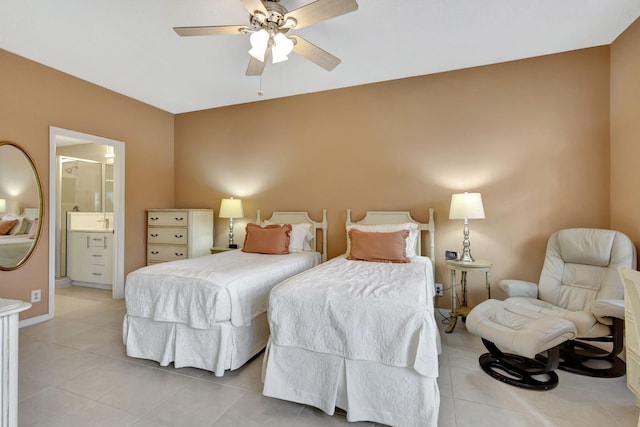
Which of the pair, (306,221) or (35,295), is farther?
(306,221)

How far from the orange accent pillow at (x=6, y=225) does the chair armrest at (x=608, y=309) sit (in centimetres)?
520

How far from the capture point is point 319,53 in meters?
2.37

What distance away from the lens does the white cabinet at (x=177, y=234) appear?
4164 millimetres

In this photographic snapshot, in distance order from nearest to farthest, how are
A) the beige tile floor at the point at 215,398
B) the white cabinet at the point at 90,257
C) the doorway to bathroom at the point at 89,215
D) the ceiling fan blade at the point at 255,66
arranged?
the beige tile floor at the point at 215,398
the ceiling fan blade at the point at 255,66
the doorway to bathroom at the point at 89,215
the white cabinet at the point at 90,257

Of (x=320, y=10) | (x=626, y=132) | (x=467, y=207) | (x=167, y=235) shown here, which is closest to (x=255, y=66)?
(x=320, y=10)

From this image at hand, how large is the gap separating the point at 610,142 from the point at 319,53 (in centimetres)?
A: 294

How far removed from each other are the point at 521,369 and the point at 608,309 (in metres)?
0.70

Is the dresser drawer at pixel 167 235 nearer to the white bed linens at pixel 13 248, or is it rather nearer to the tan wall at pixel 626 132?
the white bed linens at pixel 13 248

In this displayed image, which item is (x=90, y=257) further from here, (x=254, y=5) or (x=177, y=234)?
(x=254, y=5)


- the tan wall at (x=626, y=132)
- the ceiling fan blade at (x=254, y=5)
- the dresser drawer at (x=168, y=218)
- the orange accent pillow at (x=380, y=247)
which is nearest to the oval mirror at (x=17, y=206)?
the dresser drawer at (x=168, y=218)

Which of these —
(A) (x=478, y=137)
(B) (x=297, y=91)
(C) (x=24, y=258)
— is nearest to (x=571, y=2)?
(A) (x=478, y=137)

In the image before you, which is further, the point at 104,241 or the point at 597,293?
the point at 104,241

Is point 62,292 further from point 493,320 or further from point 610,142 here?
point 610,142

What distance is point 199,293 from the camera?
82.8 inches
